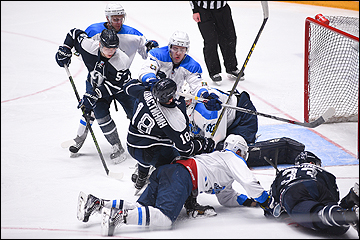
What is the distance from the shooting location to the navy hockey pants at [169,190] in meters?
2.60

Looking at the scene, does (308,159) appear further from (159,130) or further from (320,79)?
(320,79)

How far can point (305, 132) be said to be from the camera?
4.47 m

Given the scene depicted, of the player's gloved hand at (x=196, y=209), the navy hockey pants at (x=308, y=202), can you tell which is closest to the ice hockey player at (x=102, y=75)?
the player's gloved hand at (x=196, y=209)

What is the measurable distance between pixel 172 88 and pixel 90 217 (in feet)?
3.09

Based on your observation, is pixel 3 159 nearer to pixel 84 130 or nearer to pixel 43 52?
pixel 84 130

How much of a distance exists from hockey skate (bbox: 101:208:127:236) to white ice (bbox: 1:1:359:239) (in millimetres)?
66

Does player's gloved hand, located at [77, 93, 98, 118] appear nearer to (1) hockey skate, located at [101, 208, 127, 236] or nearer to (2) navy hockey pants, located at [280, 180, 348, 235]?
(1) hockey skate, located at [101, 208, 127, 236]

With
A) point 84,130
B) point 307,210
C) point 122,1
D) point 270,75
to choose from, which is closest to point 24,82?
point 84,130

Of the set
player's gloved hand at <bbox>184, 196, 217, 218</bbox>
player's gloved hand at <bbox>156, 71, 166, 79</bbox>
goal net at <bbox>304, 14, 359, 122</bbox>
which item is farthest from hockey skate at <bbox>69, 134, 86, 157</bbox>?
goal net at <bbox>304, 14, 359, 122</bbox>

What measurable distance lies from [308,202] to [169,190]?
0.77m

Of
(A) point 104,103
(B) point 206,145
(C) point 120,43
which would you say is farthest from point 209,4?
(B) point 206,145

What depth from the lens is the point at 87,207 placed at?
2.63 meters

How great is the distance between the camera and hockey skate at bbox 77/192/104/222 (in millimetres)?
2619

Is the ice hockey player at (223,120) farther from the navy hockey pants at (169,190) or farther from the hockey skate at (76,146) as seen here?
the hockey skate at (76,146)
